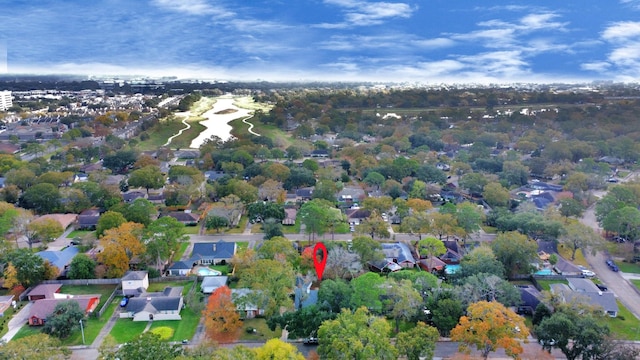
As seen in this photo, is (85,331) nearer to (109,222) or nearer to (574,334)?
(109,222)

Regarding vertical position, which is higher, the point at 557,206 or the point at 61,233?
the point at 557,206

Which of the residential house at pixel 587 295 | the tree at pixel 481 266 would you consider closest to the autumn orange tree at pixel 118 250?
the tree at pixel 481 266

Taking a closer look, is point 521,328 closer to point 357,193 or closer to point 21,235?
point 357,193

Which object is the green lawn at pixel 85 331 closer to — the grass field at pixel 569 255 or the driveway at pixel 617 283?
the driveway at pixel 617 283

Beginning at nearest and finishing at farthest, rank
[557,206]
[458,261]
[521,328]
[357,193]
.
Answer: [521,328] → [458,261] → [557,206] → [357,193]

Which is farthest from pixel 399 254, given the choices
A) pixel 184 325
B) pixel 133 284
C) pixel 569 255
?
pixel 133 284

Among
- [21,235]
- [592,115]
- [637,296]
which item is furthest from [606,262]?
[592,115]
